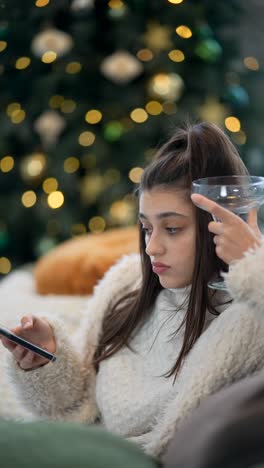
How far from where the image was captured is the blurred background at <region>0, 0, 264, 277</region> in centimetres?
387

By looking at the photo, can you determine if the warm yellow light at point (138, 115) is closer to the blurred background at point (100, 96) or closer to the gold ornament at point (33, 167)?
the blurred background at point (100, 96)

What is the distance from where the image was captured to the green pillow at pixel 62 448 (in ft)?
2.76

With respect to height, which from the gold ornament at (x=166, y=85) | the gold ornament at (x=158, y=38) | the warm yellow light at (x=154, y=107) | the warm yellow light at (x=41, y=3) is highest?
the warm yellow light at (x=41, y=3)

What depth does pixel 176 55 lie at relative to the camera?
12.9ft

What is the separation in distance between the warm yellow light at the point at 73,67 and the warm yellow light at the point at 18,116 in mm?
298

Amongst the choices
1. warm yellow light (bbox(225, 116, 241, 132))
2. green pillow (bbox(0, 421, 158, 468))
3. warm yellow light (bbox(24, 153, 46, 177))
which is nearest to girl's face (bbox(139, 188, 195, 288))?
green pillow (bbox(0, 421, 158, 468))

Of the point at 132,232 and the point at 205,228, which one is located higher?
the point at 205,228

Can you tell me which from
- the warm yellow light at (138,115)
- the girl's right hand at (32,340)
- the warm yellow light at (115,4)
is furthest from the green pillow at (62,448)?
the warm yellow light at (115,4)

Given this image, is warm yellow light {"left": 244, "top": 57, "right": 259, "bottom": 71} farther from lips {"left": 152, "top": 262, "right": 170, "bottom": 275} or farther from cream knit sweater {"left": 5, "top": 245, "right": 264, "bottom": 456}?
lips {"left": 152, "top": 262, "right": 170, "bottom": 275}

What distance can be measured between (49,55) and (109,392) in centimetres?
267

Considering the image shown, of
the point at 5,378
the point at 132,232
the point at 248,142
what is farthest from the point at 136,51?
the point at 5,378

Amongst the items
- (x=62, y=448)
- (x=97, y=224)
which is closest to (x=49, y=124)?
(x=97, y=224)

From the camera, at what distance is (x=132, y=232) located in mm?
3195

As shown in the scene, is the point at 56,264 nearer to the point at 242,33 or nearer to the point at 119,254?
the point at 119,254
